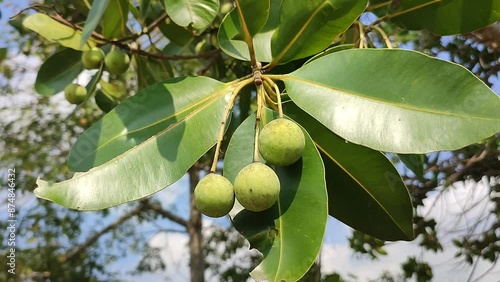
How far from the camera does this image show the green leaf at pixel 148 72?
1832mm

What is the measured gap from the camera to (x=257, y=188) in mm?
854

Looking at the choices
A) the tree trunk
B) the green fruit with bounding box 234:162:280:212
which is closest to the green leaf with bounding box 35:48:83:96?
the green fruit with bounding box 234:162:280:212

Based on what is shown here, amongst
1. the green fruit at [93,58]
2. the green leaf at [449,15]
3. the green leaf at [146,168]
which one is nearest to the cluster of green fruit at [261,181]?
the green leaf at [146,168]

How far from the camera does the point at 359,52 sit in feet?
3.20

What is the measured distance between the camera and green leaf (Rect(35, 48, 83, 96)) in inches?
72.2

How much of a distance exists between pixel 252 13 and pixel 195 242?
498cm

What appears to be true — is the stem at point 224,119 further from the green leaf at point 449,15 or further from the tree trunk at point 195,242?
the tree trunk at point 195,242

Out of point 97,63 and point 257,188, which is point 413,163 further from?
point 97,63

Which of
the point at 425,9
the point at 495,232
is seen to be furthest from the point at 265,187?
the point at 495,232

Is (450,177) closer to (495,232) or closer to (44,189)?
(495,232)

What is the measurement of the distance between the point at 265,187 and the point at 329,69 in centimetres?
27

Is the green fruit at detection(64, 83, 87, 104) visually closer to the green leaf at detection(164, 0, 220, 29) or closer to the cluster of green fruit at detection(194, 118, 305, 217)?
the green leaf at detection(164, 0, 220, 29)

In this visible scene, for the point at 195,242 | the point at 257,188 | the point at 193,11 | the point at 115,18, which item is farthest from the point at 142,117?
the point at 195,242

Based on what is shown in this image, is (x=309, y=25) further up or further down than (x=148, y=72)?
further up
